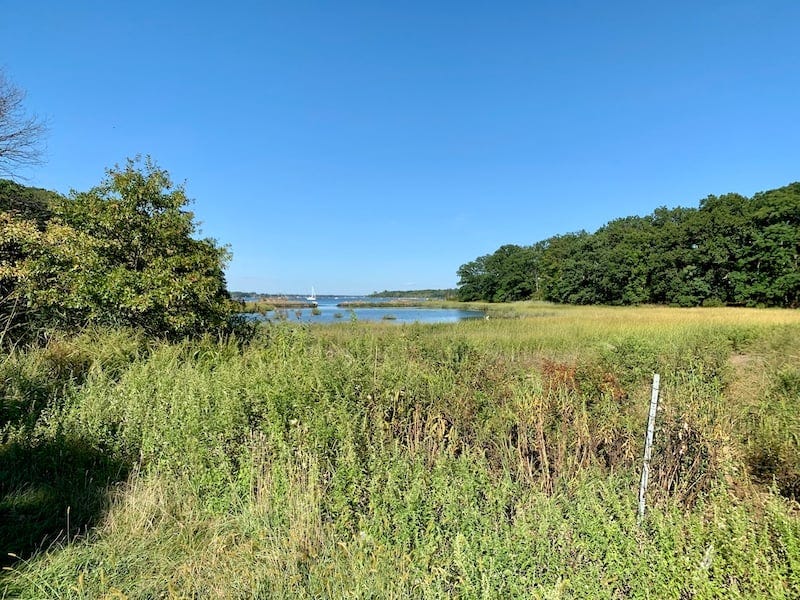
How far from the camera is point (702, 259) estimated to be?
4178cm

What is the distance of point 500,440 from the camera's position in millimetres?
3379

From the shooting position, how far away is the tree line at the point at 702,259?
1422 inches

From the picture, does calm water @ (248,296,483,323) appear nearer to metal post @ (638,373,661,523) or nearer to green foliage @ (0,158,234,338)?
green foliage @ (0,158,234,338)

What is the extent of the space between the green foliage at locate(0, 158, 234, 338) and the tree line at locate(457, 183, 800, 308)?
44.6 meters

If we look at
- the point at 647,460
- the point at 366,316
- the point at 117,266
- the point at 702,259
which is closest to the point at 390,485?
the point at 647,460

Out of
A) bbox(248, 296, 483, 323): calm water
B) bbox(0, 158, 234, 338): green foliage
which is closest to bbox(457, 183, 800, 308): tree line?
bbox(248, 296, 483, 323): calm water

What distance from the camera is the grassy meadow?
200 centimetres

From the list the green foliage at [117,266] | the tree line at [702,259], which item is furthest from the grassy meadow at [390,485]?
the tree line at [702,259]

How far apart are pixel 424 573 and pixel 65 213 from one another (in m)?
8.84

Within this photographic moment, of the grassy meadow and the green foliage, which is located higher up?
the green foliage

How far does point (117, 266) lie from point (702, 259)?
4889 centimetres

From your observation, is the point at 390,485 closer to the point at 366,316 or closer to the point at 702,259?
the point at 366,316

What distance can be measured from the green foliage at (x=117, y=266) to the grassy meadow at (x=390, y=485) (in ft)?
7.77

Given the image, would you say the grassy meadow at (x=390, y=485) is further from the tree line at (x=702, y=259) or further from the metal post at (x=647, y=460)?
the tree line at (x=702, y=259)
